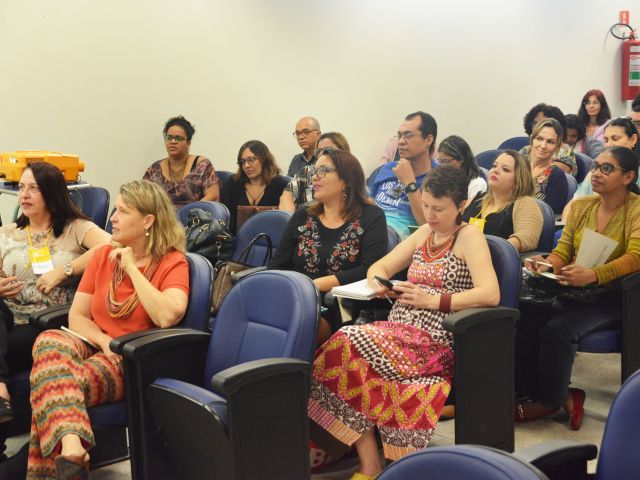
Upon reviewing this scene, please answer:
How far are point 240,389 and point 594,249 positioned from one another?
185cm

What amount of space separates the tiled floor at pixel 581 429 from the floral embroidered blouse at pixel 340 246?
0.76 meters

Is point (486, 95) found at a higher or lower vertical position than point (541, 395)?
higher

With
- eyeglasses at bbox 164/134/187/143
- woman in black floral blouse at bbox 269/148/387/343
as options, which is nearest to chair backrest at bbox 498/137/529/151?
eyeglasses at bbox 164/134/187/143

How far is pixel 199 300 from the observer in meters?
3.01

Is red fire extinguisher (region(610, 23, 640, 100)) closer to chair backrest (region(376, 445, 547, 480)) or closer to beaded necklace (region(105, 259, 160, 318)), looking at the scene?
beaded necklace (region(105, 259, 160, 318))

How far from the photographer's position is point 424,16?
294 inches

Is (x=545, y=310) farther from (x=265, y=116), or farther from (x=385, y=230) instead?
(x=265, y=116)

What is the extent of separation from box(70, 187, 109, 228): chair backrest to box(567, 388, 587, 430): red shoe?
2.60 metres

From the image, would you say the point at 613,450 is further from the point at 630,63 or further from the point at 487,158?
the point at 630,63

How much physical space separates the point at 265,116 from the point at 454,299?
12.6 feet

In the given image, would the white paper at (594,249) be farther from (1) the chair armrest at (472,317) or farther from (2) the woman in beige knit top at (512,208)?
(1) the chair armrest at (472,317)

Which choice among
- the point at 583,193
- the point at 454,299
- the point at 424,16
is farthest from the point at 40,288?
the point at 424,16

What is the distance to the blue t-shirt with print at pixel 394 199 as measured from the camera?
14.3 ft

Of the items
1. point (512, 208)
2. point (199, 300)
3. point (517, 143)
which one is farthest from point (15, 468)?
point (517, 143)
